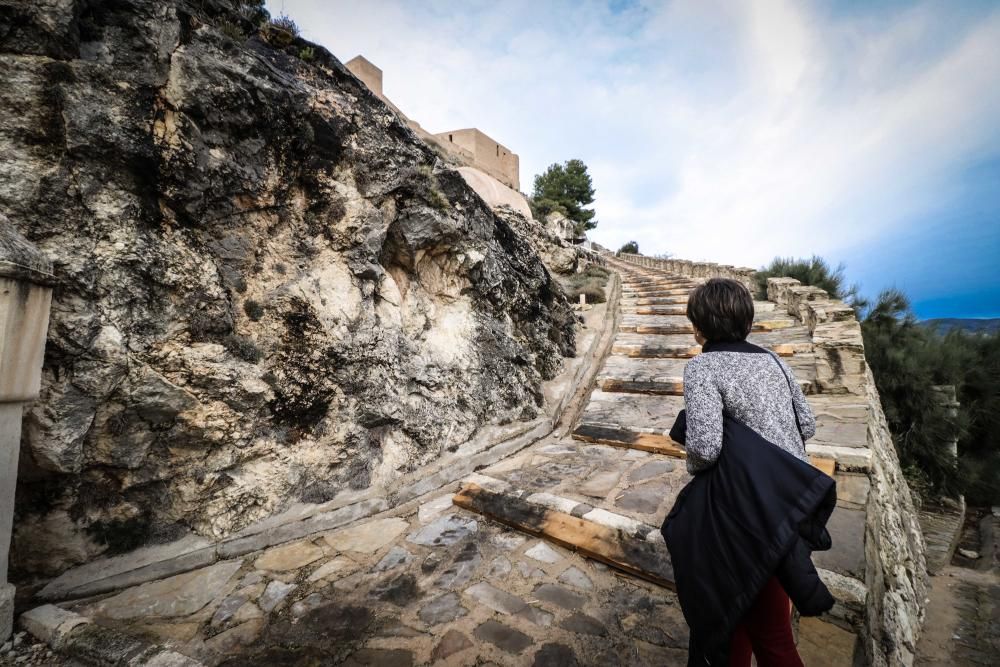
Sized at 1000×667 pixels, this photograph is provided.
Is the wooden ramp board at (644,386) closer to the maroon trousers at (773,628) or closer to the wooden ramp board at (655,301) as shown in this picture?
the maroon trousers at (773,628)

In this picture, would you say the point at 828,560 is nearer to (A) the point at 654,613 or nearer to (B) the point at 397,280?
(A) the point at 654,613

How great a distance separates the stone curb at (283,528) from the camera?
2.12 meters

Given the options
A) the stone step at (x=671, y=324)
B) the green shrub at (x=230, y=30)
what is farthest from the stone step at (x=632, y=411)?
the green shrub at (x=230, y=30)

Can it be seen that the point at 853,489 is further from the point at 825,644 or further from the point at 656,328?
the point at 656,328

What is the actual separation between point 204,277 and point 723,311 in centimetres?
304

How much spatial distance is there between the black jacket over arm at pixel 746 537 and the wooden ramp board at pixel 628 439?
2.62 m

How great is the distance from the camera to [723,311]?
1480 millimetres

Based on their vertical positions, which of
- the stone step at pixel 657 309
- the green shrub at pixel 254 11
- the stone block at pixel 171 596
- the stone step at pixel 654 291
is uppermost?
the green shrub at pixel 254 11

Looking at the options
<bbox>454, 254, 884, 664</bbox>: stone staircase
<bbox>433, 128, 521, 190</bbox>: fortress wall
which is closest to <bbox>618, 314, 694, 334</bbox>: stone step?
<bbox>454, 254, 884, 664</bbox>: stone staircase

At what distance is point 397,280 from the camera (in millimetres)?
4020

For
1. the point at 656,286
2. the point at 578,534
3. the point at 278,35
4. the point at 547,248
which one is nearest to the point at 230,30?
the point at 278,35

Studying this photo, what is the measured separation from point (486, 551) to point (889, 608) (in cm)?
258

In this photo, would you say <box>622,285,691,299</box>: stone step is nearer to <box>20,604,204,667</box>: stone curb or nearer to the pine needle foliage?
<box>20,604,204,667</box>: stone curb

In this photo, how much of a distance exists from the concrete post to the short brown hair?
275 cm
